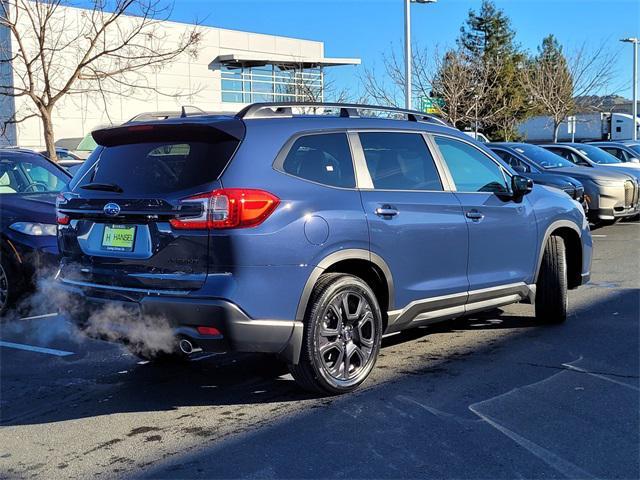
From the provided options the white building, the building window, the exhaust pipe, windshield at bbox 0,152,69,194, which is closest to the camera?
the exhaust pipe

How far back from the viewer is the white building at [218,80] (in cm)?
3719

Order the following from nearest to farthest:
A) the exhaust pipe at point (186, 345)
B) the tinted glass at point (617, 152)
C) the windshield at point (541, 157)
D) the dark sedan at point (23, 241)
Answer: the exhaust pipe at point (186, 345)
the dark sedan at point (23, 241)
the windshield at point (541, 157)
the tinted glass at point (617, 152)

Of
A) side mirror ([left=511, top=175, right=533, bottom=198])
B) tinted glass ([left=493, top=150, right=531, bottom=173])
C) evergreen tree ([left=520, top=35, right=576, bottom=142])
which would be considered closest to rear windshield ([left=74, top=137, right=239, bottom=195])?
side mirror ([left=511, top=175, right=533, bottom=198])

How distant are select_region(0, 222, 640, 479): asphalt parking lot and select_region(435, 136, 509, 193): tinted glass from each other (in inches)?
53.5

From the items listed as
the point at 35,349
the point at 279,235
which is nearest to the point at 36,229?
the point at 35,349

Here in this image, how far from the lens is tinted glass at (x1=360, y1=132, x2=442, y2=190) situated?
5160mm

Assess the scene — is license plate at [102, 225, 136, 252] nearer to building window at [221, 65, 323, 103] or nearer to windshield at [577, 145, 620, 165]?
windshield at [577, 145, 620, 165]

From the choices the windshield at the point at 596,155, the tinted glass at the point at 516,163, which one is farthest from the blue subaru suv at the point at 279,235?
the windshield at the point at 596,155

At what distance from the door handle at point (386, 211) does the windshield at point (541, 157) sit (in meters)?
9.82

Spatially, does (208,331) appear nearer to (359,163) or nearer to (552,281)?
(359,163)

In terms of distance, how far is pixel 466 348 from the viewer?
6.02 meters

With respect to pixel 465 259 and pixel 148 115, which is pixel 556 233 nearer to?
pixel 465 259

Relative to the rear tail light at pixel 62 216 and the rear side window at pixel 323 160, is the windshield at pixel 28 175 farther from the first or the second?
the rear side window at pixel 323 160

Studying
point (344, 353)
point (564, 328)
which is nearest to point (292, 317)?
point (344, 353)
